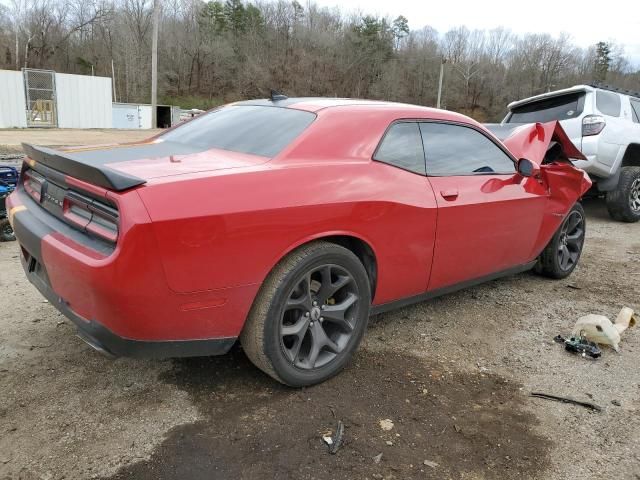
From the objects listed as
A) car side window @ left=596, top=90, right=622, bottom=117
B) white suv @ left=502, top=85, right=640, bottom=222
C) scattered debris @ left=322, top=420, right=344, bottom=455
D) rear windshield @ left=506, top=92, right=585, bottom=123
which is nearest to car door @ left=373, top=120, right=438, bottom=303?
scattered debris @ left=322, top=420, right=344, bottom=455

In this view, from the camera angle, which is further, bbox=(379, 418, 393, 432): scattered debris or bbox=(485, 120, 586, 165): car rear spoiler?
bbox=(485, 120, 586, 165): car rear spoiler

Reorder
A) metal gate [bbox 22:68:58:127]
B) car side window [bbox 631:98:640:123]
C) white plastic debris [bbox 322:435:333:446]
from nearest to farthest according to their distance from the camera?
white plastic debris [bbox 322:435:333:446] → car side window [bbox 631:98:640:123] → metal gate [bbox 22:68:58:127]

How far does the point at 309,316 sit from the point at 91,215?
1173mm

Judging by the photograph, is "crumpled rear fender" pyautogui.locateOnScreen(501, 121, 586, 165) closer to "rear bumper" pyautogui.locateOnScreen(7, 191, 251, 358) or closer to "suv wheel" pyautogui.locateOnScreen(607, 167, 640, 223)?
"rear bumper" pyautogui.locateOnScreen(7, 191, 251, 358)

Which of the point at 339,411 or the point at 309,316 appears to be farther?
the point at 309,316

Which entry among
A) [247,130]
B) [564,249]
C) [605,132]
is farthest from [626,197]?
[247,130]

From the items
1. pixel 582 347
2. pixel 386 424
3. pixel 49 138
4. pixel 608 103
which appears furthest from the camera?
pixel 49 138

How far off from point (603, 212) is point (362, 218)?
755 centimetres

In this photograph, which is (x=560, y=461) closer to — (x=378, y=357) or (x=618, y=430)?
(x=618, y=430)

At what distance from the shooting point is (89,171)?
2.25 m

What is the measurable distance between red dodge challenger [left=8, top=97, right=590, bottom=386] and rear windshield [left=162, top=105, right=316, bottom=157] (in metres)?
0.01

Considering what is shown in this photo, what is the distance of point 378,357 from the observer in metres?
3.22

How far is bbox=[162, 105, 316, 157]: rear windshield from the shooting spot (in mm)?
2907

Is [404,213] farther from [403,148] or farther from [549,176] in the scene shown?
[549,176]
